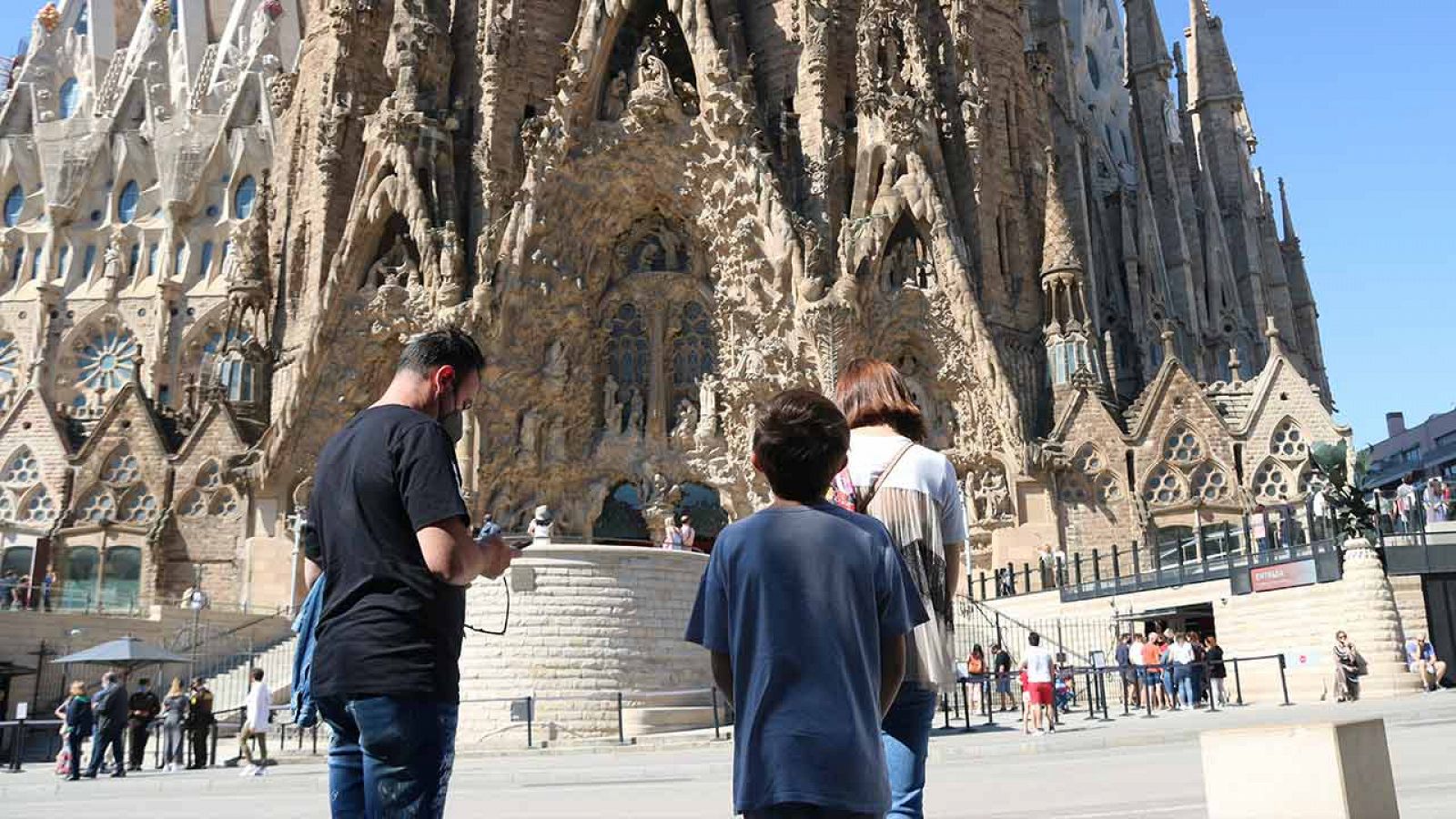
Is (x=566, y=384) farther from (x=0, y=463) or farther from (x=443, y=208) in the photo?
(x=0, y=463)

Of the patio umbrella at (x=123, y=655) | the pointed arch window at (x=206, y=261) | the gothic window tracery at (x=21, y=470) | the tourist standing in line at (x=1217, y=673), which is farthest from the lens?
the pointed arch window at (x=206, y=261)

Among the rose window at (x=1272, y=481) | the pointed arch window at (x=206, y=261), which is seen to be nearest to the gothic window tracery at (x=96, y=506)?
the pointed arch window at (x=206, y=261)

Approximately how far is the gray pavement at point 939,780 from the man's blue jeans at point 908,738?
2.30 metres

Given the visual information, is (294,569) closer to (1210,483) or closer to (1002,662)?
(1002,662)

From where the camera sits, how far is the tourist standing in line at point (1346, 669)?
15.0 metres

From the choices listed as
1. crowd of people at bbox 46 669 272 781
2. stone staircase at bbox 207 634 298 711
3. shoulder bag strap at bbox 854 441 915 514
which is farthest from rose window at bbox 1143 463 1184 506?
shoulder bag strap at bbox 854 441 915 514

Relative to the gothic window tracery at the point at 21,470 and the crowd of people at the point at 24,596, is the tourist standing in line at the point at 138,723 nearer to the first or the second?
the crowd of people at the point at 24,596

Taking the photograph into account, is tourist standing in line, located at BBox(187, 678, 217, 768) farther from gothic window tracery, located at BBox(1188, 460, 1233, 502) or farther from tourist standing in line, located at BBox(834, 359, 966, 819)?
gothic window tracery, located at BBox(1188, 460, 1233, 502)

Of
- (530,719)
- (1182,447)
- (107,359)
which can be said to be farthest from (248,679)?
(107,359)

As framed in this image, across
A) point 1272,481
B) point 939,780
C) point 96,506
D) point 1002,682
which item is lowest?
point 939,780

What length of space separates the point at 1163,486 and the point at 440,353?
1074 inches

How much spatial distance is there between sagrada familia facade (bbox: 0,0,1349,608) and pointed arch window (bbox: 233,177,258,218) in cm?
1314

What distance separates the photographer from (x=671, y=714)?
17219 mm

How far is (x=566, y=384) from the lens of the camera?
97.3 feet
